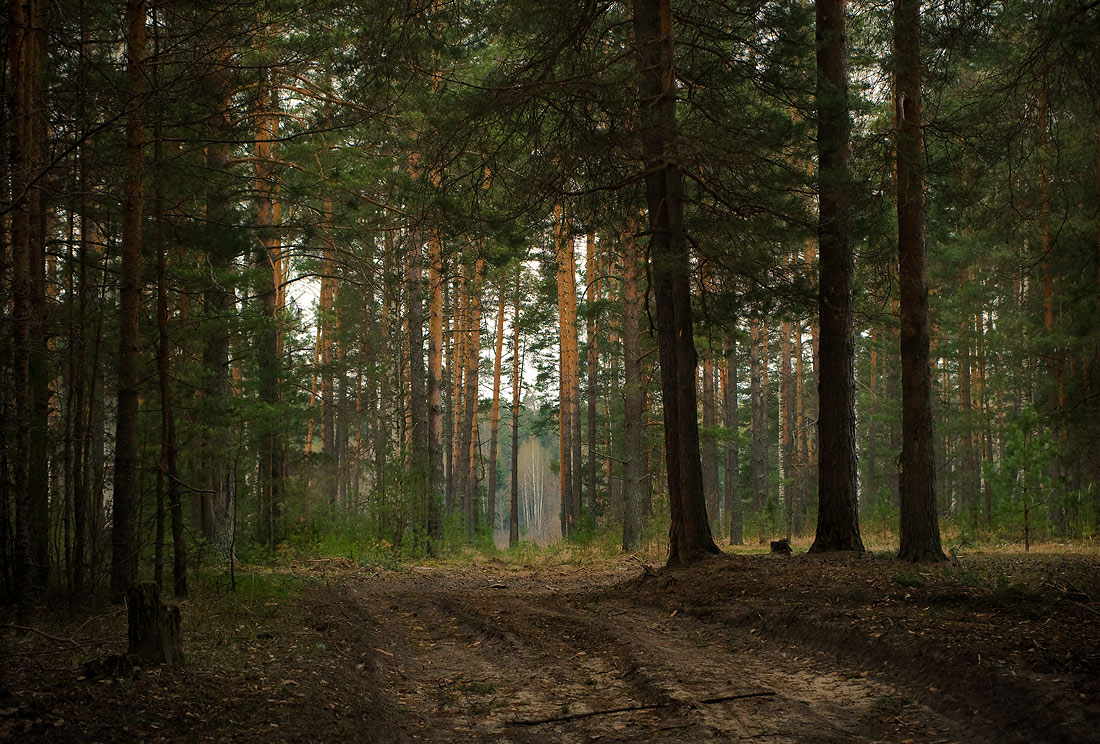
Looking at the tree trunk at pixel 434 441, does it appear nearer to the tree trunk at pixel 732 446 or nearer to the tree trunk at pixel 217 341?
the tree trunk at pixel 217 341

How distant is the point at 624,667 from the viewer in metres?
5.90

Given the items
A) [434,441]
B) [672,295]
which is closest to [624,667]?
[672,295]

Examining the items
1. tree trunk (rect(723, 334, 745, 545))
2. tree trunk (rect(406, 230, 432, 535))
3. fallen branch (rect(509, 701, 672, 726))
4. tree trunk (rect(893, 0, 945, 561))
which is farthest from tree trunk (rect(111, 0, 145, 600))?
tree trunk (rect(723, 334, 745, 545))

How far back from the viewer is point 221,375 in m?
13.4

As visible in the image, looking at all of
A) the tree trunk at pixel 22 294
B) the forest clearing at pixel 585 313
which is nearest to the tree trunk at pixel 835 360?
the forest clearing at pixel 585 313

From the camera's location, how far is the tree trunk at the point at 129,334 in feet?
24.0

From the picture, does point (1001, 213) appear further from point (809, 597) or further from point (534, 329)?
point (534, 329)

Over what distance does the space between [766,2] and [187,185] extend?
827cm

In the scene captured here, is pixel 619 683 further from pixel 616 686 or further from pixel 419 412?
pixel 419 412

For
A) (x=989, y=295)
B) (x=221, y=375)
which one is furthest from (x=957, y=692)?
(x=989, y=295)

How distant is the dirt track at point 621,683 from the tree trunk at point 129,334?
8.88ft

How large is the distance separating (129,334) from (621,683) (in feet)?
18.8

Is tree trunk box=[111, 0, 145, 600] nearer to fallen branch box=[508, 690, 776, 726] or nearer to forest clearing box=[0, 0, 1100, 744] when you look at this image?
forest clearing box=[0, 0, 1100, 744]

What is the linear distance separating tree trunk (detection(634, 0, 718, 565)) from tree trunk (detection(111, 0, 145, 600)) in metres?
6.13
